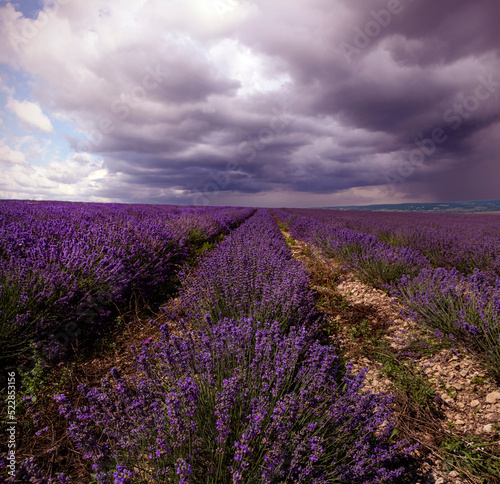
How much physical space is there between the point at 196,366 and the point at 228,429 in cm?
41

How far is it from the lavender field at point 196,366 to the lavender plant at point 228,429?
10 millimetres

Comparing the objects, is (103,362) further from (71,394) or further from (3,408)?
(3,408)

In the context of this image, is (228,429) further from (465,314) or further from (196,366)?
(465,314)

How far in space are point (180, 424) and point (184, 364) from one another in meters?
0.38

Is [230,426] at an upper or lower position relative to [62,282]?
lower

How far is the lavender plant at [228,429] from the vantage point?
1.00 metres

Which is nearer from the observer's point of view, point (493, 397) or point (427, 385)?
point (493, 397)

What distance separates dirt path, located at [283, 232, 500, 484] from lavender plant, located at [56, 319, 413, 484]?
29 centimetres

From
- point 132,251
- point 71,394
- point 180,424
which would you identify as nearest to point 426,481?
point 180,424

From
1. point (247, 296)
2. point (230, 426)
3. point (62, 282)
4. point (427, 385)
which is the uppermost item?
point (62, 282)

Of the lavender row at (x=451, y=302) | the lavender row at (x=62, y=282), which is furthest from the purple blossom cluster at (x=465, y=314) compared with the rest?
the lavender row at (x=62, y=282)

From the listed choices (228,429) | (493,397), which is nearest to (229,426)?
(228,429)

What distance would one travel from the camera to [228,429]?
3.42 feet

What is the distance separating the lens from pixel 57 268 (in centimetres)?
243
